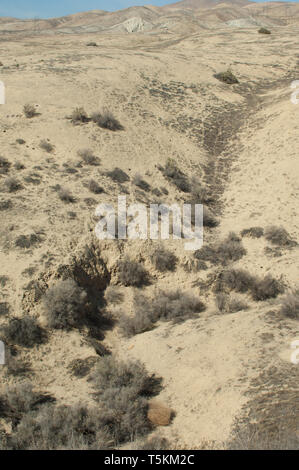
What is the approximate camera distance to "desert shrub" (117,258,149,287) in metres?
11.8

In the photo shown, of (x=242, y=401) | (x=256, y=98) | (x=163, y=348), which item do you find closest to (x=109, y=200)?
(x=163, y=348)

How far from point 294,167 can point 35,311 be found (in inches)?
546

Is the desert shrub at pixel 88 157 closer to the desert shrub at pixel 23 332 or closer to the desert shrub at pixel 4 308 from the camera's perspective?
the desert shrub at pixel 4 308

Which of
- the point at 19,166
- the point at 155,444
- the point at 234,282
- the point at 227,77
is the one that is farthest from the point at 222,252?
the point at 227,77

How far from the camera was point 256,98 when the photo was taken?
24656 millimetres

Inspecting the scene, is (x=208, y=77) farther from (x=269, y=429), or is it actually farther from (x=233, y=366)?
(x=269, y=429)

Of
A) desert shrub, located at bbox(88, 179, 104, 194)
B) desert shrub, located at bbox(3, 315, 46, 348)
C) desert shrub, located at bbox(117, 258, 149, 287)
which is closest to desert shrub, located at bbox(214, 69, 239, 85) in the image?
desert shrub, located at bbox(88, 179, 104, 194)

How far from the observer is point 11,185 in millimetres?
13062

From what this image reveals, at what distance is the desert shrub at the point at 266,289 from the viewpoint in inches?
445

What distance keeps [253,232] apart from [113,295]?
6.50 meters

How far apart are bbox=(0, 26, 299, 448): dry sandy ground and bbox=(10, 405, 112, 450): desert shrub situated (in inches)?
34.6

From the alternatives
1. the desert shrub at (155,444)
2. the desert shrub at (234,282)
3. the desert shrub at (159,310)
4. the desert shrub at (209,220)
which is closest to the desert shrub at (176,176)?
the desert shrub at (209,220)

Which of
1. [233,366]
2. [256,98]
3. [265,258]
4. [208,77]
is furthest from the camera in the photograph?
[208,77]

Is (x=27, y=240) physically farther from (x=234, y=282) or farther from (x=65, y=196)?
(x=234, y=282)
